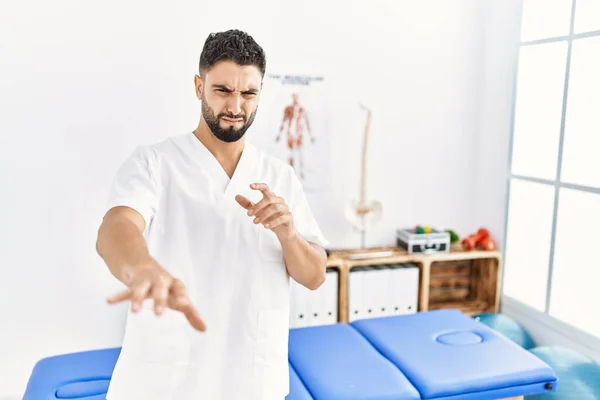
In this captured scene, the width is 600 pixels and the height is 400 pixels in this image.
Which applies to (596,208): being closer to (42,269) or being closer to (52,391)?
(52,391)

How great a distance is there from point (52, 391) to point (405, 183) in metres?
2.16

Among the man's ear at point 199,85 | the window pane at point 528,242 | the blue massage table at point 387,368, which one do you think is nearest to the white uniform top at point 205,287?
the man's ear at point 199,85

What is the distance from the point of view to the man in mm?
1287

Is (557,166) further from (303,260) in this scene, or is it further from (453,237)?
(303,260)

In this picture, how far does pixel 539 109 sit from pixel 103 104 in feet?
7.37

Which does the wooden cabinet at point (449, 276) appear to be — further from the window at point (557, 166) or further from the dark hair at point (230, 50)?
the dark hair at point (230, 50)

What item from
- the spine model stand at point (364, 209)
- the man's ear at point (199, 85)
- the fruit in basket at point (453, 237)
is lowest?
the fruit in basket at point (453, 237)

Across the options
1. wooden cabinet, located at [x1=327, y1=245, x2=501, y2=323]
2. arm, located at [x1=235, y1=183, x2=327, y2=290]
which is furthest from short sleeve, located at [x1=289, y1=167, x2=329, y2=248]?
wooden cabinet, located at [x1=327, y1=245, x2=501, y2=323]

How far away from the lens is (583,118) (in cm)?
268

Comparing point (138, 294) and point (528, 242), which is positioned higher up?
point (138, 294)

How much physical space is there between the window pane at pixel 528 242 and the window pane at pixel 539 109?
0.36 feet

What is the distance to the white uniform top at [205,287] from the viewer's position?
4.24 feet

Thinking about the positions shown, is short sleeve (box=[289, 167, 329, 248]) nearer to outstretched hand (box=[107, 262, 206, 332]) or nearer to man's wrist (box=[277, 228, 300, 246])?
man's wrist (box=[277, 228, 300, 246])

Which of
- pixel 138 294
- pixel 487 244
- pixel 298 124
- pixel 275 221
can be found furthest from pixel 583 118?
pixel 138 294
